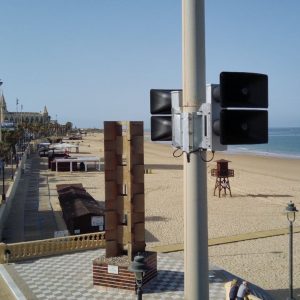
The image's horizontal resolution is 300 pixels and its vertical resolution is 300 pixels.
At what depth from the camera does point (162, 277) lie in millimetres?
12875

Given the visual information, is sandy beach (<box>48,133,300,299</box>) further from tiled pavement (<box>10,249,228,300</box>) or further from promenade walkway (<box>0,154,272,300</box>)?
tiled pavement (<box>10,249,228,300</box>)

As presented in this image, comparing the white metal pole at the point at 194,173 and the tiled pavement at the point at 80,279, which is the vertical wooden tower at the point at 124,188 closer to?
the tiled pavement at the point at 80,279

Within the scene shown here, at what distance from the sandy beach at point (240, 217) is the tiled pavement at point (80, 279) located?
268 cm

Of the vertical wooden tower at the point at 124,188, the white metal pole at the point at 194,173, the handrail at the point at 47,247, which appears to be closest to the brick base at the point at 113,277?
the vertical wooden tower at the point at 124,188

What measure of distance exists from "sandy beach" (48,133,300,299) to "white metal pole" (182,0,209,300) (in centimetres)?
997

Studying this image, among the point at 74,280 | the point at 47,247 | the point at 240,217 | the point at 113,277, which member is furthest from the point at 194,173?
the point at 240,217

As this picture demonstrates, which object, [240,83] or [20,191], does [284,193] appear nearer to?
[20,191]

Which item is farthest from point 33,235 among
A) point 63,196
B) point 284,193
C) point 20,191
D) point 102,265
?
point 284,193

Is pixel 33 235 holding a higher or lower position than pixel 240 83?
lower

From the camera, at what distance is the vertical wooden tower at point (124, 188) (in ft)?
40.5

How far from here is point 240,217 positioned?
2552 cm

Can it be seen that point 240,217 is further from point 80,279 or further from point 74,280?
point 74,280

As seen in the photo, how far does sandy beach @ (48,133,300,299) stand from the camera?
16203 millimetres

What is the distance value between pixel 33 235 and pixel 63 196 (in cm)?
455
